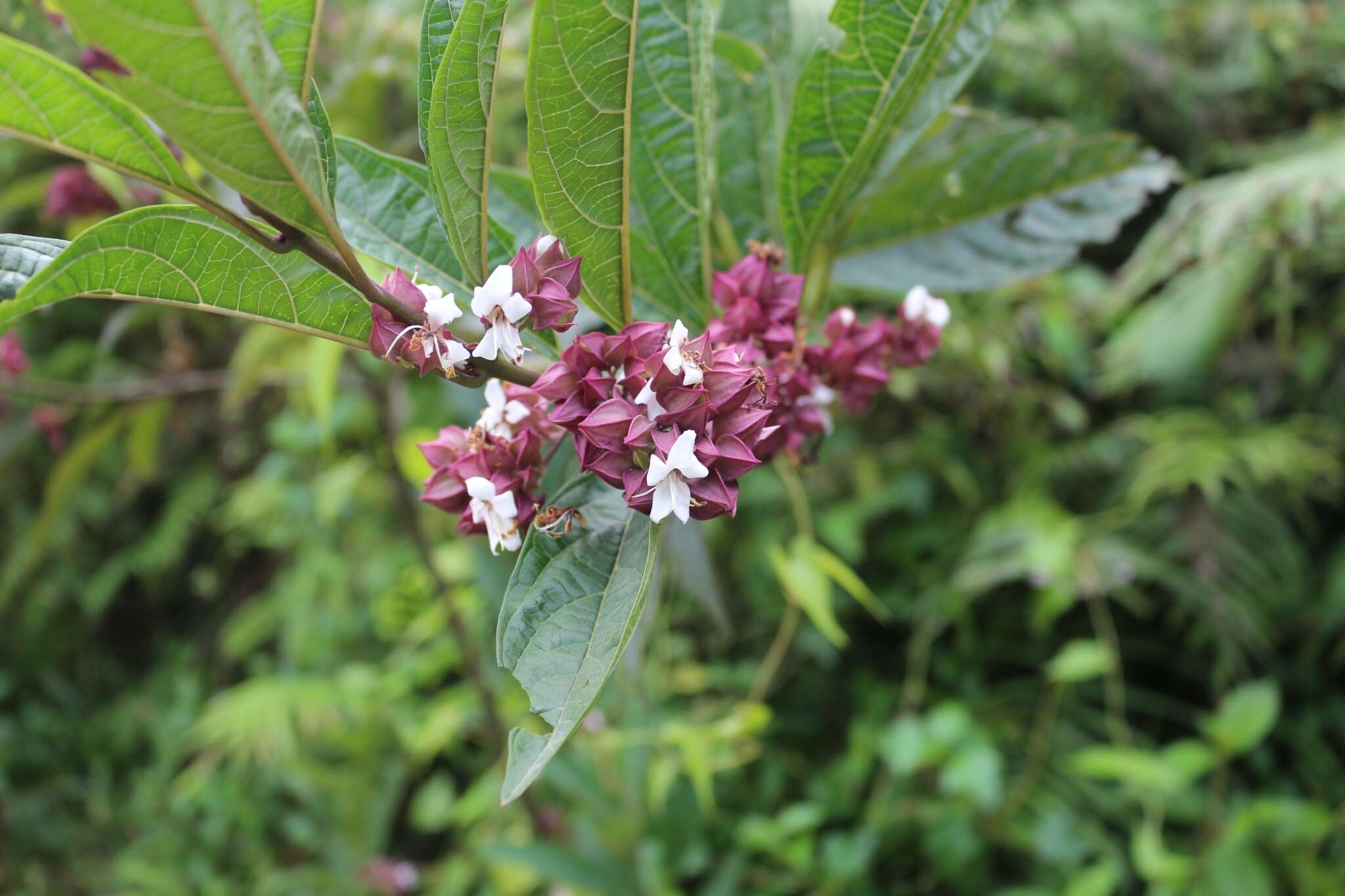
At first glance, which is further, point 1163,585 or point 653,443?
point 1163,585

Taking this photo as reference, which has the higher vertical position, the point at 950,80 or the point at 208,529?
the point at 950,80

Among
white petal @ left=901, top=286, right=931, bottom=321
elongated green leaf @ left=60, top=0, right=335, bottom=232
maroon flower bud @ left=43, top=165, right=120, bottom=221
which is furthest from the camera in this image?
maroon flower bud @ left=43, top=165, right=120, bottom=221

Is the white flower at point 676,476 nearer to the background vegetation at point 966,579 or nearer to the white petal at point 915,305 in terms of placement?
the white petal at point 915,305

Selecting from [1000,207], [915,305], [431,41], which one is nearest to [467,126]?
[431,41]

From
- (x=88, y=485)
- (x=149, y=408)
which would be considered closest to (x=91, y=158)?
(x=149, y=408)

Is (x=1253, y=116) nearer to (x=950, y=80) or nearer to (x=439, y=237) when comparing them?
(x=950, y=80)

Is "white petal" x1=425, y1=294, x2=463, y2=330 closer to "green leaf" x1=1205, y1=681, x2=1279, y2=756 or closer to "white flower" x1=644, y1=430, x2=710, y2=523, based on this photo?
"white flower" x1=644, y1=430, x2=710, y2=523

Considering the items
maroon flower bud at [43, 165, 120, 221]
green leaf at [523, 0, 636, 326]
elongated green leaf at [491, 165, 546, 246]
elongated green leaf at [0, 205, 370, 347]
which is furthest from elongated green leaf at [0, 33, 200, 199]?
maroon flower bud at [43, 165, 120, 221]

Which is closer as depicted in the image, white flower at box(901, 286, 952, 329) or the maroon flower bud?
white flower at box(901, 286, 952, 329)
